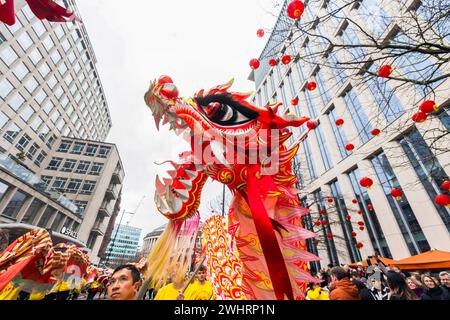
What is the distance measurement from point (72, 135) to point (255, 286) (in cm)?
3708

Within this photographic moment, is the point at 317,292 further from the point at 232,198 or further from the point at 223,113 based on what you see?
the point at 223,113

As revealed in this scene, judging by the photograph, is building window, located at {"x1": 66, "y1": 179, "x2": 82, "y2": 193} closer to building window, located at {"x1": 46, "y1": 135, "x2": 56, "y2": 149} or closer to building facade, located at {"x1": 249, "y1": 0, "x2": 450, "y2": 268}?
building window, located at {"x1": 46, "y1": 135, "x2": 56, "y2": 149}

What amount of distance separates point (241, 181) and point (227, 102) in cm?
56

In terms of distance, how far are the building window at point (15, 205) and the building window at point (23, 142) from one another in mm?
8705

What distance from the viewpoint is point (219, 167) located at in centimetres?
131

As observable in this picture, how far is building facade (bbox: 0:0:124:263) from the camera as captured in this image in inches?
709

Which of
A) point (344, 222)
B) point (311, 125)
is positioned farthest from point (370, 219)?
point (311, 125)

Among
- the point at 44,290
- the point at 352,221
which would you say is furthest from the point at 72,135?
the point at 352,221

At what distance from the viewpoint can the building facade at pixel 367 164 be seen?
8133 millimetres

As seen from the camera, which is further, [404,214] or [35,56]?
[35,56]

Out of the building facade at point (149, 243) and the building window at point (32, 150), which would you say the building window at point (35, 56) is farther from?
the building facade at point (149, 243)

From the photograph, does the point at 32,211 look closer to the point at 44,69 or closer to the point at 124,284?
the point at 44,69

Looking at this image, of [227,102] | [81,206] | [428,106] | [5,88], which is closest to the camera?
[227,102]

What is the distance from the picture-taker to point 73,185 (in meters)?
25.1
